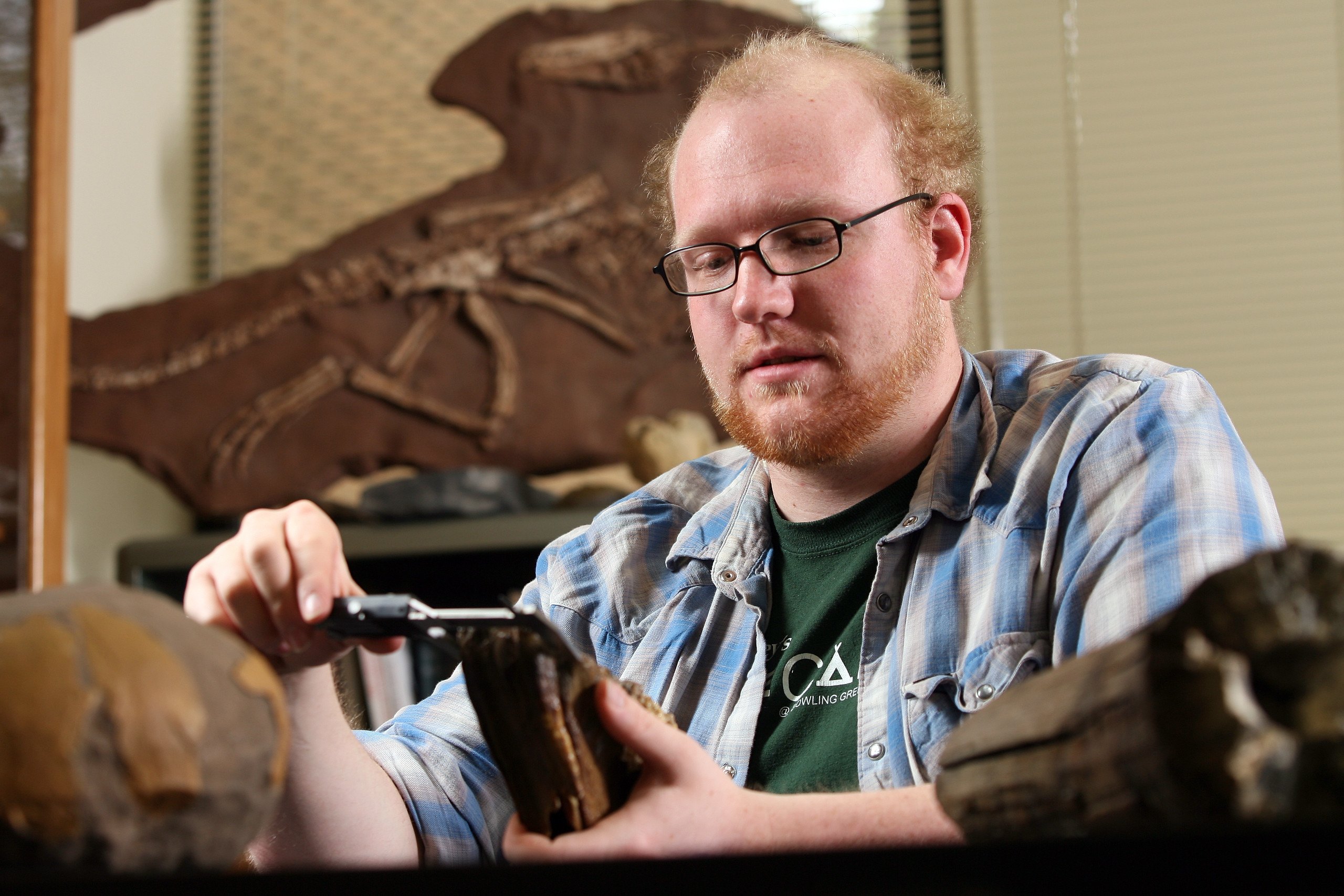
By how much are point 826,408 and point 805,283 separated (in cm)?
11

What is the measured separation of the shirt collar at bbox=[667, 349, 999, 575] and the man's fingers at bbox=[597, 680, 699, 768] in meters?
0.50

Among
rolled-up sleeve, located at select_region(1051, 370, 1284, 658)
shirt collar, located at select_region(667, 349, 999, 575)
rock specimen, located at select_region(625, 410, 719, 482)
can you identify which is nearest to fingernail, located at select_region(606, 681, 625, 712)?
Answer: rolled-up sleeve, located at select_region(1051, 370, 1284, 658)

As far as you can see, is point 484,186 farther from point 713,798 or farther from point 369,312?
point 713,798

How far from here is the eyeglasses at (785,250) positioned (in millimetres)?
1004

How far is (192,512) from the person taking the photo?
307 cm

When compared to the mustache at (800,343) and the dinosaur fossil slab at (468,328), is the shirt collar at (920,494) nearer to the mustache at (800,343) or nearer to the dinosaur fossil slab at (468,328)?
the mustache at (800,343)

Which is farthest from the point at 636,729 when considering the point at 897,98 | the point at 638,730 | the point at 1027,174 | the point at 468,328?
the point at 1027,174

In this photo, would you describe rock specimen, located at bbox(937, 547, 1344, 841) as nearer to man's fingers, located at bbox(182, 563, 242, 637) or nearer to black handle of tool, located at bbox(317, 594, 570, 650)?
black handle of tool, located at bbox(317, 594, 570, 650)

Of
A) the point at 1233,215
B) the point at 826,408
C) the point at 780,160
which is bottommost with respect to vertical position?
the point at 826,408

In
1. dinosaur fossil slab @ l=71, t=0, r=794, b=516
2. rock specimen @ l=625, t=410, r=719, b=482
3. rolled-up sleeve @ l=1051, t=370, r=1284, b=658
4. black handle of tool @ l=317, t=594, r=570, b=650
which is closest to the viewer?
black handle of tool @ l=317, t=594, r=570, b=650

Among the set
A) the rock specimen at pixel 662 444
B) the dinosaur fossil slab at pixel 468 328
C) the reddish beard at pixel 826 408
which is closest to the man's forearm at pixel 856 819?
the reddish beard at pixel 826 408

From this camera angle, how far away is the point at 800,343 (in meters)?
1.02

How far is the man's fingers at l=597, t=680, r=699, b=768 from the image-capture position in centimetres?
51

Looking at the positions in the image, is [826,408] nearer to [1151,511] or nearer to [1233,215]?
[1151,511]
